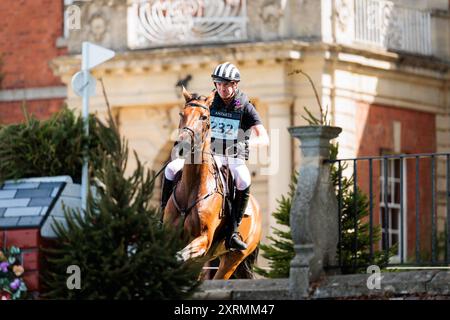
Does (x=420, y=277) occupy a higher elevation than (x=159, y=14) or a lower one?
lower

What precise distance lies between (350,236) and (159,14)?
39.8 feet

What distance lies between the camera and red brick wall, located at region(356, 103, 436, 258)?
31.9m

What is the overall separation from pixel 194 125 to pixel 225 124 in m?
1.10

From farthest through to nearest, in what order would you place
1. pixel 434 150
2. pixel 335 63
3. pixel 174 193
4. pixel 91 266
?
pixel 434 150 → pixel 335 63 → pixel 174 193 → pixel 91 266

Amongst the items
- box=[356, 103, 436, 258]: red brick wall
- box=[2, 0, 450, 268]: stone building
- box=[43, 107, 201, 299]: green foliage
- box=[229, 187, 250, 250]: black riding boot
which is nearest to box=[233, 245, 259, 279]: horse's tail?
box=[229, 187, 250, 250]: black riding boot

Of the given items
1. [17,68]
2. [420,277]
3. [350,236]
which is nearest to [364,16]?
[17,68]

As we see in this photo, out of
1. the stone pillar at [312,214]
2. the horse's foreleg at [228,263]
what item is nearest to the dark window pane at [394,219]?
the horse's foreleg at [228,263]

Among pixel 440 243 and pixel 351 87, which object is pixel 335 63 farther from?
pixel 440 243

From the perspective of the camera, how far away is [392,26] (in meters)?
32.6

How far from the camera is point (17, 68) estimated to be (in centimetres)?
3553

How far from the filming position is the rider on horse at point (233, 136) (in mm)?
20094

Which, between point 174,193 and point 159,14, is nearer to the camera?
point 174,193

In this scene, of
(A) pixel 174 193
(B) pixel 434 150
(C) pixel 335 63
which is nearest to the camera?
(A) pixel 174 193

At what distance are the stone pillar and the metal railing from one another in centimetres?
1319
